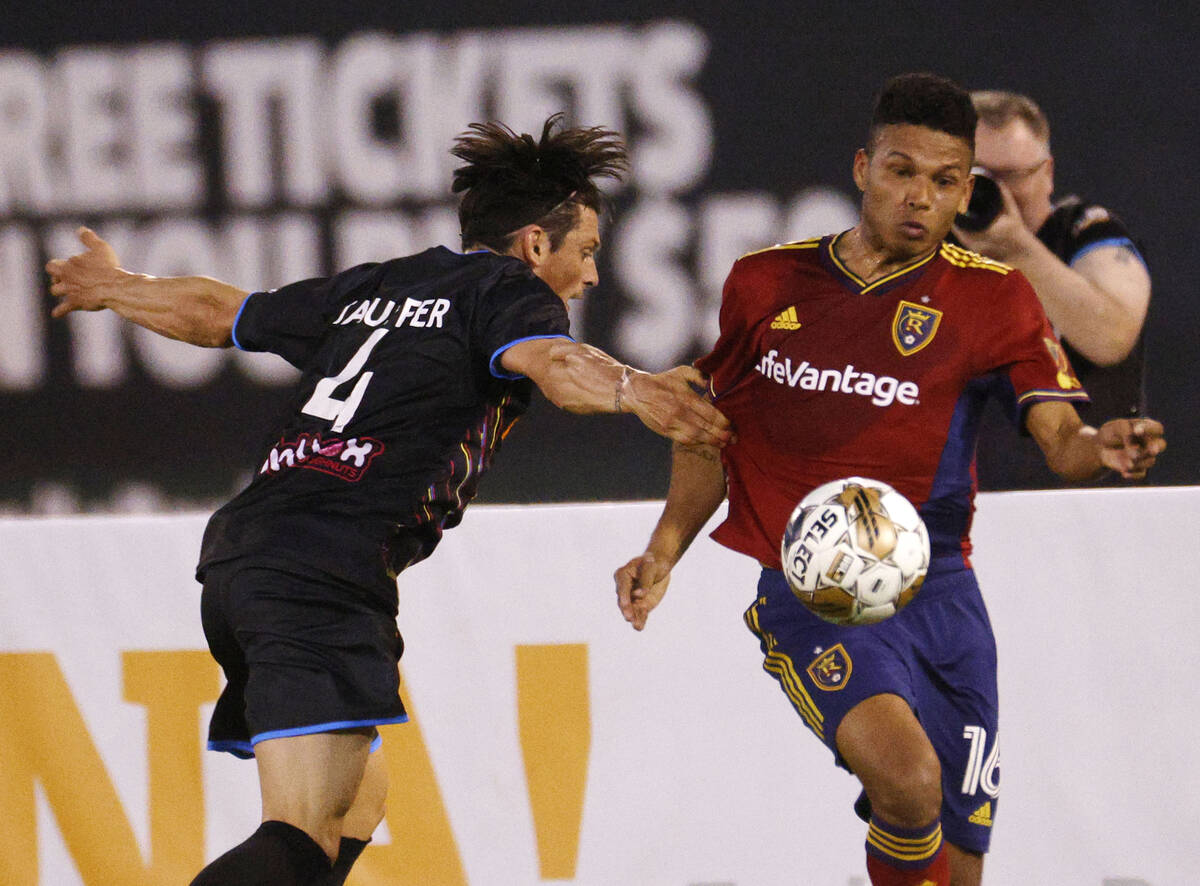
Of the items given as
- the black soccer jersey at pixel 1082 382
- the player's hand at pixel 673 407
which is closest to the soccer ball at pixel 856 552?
the player's hand at pixel 673 407

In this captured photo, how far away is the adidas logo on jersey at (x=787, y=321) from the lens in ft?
10.0

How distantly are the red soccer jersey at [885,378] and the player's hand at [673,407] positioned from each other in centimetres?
42

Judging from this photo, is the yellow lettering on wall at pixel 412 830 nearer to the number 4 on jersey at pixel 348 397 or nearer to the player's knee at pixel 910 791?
the number 4 on jersey at pixel 348 397

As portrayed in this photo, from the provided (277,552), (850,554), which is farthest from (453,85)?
(850,554)

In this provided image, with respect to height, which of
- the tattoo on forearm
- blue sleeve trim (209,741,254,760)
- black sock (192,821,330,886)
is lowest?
blue sleeve trim (209,741,254,760)

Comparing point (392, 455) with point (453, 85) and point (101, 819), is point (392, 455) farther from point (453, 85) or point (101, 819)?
point (453, 85)

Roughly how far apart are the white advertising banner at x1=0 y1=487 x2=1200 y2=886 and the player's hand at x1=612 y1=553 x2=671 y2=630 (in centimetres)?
70

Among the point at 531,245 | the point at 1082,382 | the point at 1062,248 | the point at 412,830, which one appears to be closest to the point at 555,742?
the point at 412,830

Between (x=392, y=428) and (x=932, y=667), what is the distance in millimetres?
1232

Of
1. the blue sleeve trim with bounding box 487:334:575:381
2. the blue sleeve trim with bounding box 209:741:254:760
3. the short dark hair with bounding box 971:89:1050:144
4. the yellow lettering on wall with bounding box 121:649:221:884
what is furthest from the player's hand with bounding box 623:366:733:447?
the short dark hair with bounding box 971:89:1050:144

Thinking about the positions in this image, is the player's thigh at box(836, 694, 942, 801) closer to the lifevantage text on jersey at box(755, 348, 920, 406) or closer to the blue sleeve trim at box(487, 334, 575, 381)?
the lifevantage text on jersey at box(755, 348, 920, 406)

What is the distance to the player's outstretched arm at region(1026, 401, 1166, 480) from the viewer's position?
250 centimetres

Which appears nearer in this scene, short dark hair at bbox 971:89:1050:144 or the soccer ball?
the soccer ball

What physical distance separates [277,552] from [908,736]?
50.6 inches
